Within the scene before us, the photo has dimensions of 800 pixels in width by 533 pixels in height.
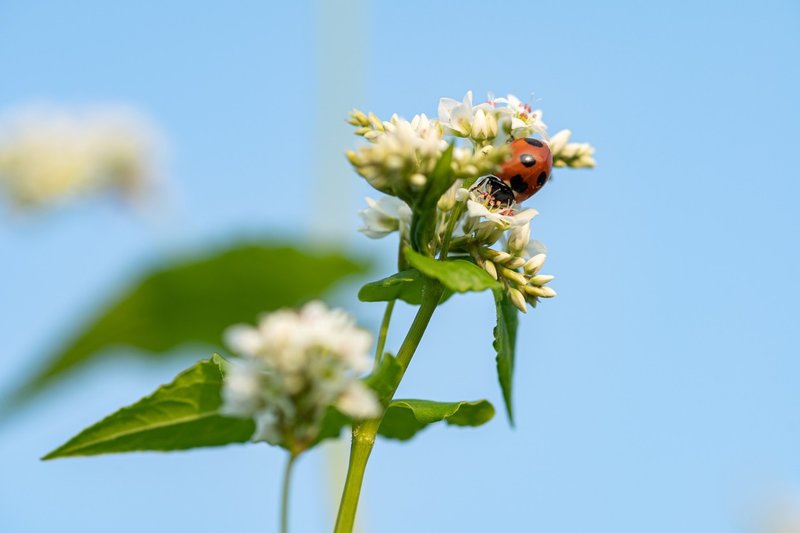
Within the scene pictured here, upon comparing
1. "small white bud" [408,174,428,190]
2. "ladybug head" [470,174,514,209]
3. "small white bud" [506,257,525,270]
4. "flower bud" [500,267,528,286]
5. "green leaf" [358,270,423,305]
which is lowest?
"green leaf" [358,270,423,305]

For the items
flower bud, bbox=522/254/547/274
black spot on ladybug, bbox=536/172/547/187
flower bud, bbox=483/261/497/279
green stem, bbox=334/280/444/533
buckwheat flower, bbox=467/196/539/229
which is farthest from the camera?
black spot on ladybug, bbox=536/172/547/187

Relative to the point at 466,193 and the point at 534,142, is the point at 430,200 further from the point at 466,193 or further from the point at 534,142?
the point at 534,142

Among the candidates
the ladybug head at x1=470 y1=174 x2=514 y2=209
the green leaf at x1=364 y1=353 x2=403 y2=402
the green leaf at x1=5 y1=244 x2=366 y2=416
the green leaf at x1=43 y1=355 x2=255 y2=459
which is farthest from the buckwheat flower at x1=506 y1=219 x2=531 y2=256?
the green leaf at x1=5 y1=244 x2=366 y2=416

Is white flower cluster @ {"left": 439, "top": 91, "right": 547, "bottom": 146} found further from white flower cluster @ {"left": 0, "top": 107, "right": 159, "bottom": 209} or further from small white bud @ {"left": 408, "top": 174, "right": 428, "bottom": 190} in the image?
white flower cluster @ {"left": 0, "top": 107, "right": 159, "bottom": 209}

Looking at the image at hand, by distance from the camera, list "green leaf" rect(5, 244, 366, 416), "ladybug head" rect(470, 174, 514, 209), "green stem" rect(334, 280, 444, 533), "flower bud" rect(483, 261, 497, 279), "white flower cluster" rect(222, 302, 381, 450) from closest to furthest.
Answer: "white flower cluster" rect(222, 302, 381, 450), "green stem" rect(334, 280, 444, 533), "flower bud" rect(483, 261, 497, 279), "ladybug head" rect(470, 174, 514, 209), "green leaf" rect(5, 244, 366, 416)

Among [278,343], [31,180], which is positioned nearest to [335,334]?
[278,343]

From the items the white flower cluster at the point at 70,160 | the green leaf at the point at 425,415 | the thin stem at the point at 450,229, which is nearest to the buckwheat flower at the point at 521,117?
the thin stem at the point at 450,229

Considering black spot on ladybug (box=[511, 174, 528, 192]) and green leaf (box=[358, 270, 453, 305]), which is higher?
black spot on ladybug (box=[511, 174, 528, 192])
